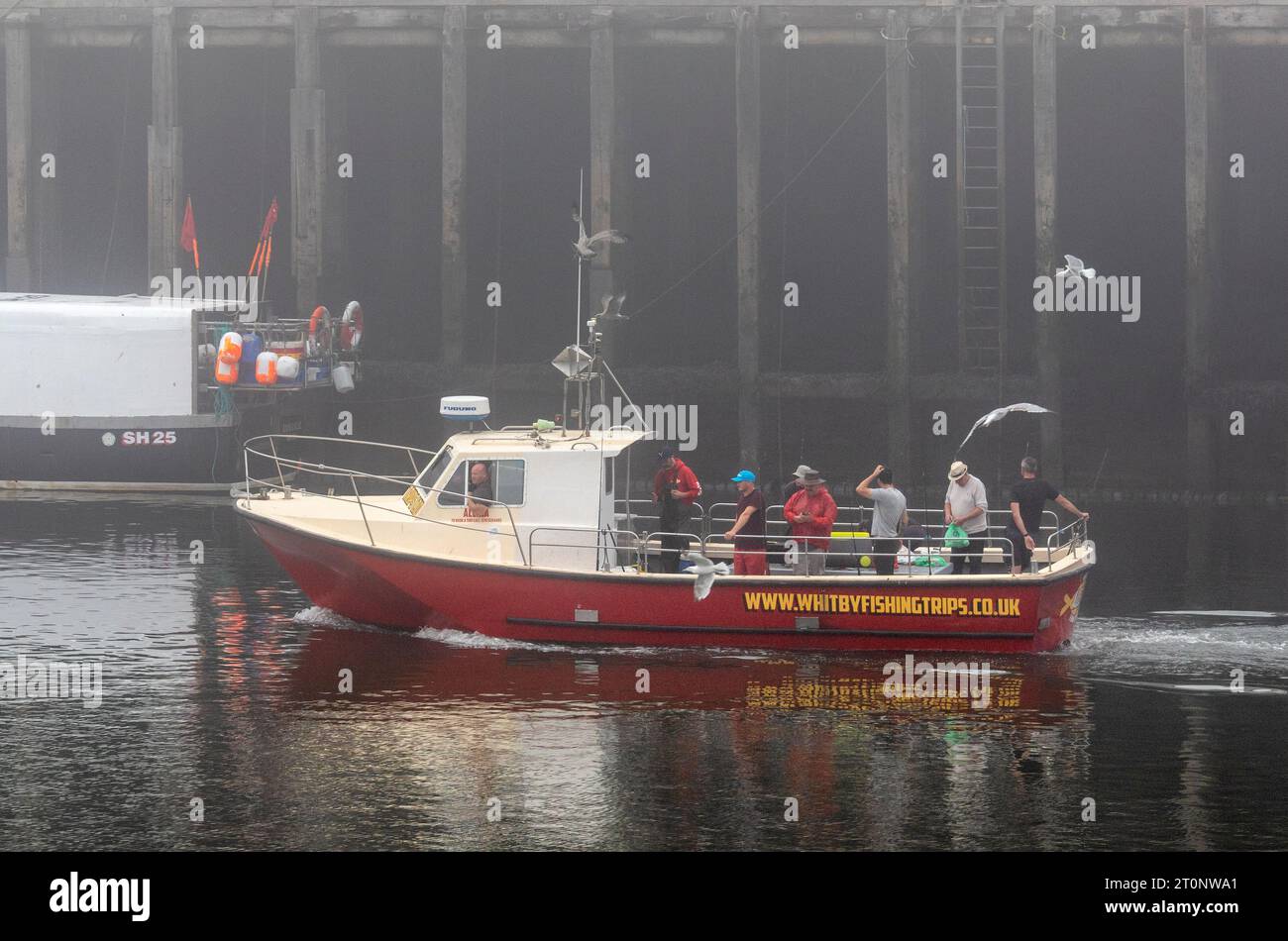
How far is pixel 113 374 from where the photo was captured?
27.0m

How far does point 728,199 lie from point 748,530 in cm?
1436

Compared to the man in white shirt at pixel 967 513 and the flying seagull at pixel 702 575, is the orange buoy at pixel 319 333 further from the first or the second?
the man in white shirt at pixel 967 513

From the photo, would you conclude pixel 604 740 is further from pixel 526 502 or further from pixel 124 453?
pixel 124 453

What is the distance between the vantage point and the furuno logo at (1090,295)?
2609 centimetres

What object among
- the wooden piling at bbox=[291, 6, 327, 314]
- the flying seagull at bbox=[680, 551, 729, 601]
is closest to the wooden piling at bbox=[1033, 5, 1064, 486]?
the wooden piling at bbox=[291, 6, 327, 314]

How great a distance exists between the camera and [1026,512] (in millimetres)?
16234

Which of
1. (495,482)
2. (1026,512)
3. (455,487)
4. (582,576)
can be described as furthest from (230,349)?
(1026,512)

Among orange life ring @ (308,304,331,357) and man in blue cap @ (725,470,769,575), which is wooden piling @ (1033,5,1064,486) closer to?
orange life ring @ (308,304,331,357)

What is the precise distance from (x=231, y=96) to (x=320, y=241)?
479 cm

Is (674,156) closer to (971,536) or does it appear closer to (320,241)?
(320,241)

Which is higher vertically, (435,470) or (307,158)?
(307,158)

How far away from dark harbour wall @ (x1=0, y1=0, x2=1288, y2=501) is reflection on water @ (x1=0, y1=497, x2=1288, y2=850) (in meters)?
8.88

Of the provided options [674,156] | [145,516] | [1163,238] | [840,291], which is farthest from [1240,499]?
[145,516]

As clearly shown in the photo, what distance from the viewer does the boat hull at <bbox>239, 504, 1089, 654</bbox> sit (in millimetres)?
15719
